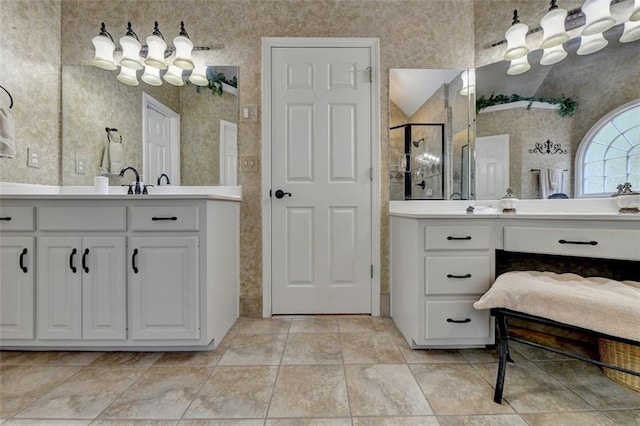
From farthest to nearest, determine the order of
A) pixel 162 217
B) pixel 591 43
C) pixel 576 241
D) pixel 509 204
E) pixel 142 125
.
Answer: pixel 142 125 → pixel 509 204 → pixel 591 43 → pixel 162 217 → pixel 576 241

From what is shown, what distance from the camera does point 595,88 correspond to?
185cm

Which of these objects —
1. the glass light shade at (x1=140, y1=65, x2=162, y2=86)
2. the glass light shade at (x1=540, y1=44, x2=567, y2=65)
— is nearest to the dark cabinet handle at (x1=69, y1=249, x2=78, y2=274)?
the glass light shade at (x1=140, y1=65, x2=162, y2=86)

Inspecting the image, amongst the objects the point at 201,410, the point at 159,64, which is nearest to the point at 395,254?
the point at 201,410

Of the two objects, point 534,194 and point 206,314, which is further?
point 534,194

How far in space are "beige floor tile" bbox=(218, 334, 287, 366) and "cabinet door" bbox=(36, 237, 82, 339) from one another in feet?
2.66

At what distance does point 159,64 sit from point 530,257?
9.86ft

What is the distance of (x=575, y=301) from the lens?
46.8 inches

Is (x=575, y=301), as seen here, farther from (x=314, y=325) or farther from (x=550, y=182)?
(x=314, y=325)

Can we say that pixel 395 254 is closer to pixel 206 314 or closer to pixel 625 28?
pixel 206 314

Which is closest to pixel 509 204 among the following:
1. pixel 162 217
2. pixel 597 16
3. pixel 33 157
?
pixel 597 16

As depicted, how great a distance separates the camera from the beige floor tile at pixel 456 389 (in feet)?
4.05

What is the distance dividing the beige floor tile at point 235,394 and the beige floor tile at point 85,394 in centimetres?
39

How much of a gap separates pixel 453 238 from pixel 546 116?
3.83ft

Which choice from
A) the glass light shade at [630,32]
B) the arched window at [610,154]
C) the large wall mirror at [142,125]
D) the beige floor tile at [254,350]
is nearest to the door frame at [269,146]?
the large wall mirror at [142,125]
